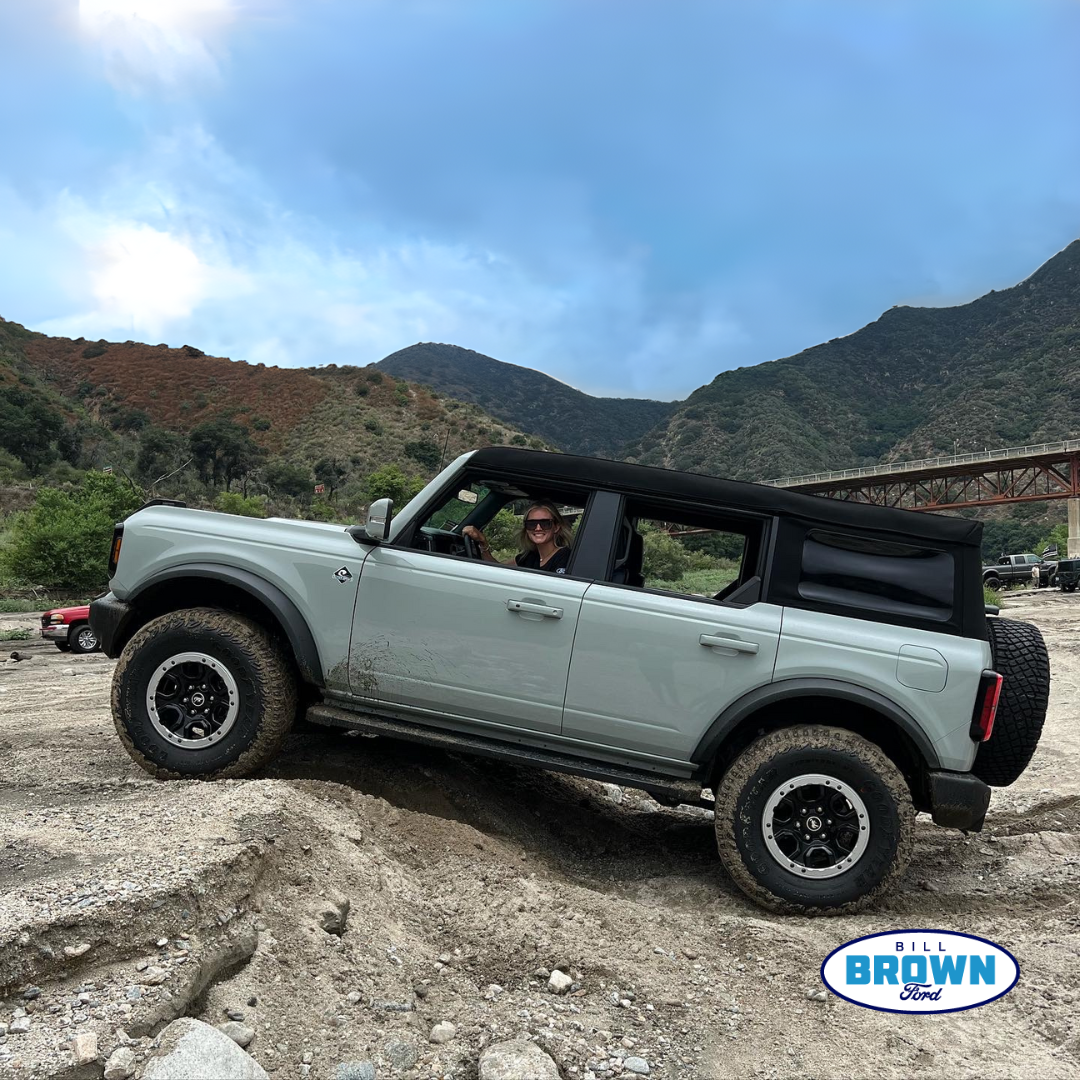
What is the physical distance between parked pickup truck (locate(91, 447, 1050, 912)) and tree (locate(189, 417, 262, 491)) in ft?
211

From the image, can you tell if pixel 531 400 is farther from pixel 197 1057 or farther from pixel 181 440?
pixel 197 1057

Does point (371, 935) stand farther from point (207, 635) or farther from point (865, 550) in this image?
point (865, 550)

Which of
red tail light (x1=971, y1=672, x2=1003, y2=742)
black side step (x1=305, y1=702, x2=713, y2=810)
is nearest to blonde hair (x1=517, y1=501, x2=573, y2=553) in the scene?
black side step (x1=305, y1=702, x2=713, y2=810)

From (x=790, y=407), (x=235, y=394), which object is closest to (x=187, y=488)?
(x=235, y=394)

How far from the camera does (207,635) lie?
4.43 m

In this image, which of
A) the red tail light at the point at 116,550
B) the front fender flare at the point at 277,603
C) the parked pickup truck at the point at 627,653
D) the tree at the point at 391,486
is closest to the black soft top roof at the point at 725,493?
the parked pickup truck at the point at 627,653

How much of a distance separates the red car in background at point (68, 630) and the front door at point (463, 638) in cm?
1177

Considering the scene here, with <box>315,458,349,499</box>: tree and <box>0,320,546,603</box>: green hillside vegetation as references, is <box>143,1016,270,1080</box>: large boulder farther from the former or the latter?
<box>315,458,349,499</box>: tree

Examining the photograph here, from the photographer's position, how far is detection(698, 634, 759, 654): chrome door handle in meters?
4.02

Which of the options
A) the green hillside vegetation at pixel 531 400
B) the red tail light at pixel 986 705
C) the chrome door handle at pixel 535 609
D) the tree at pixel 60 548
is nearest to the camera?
the red tail light at pixel 986 705

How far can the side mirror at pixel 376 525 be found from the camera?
4339 mm

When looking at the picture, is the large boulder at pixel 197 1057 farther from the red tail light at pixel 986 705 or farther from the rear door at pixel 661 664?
the red tail light at pixel 986 705

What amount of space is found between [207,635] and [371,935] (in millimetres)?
1923

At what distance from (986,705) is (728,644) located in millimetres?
1177
